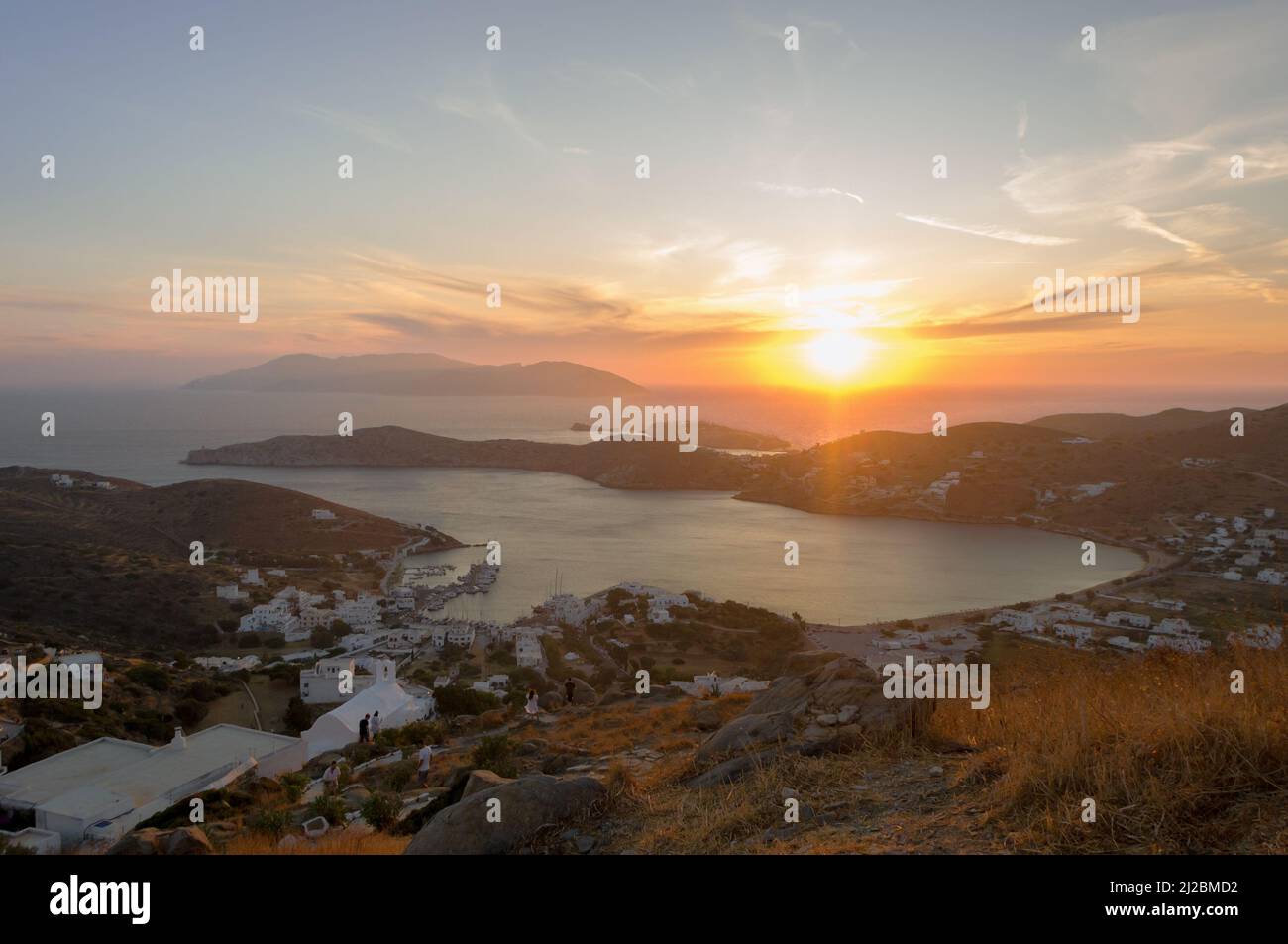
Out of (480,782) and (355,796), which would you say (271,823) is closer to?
(355,796)

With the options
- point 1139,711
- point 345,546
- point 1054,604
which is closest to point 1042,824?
point 1139,711

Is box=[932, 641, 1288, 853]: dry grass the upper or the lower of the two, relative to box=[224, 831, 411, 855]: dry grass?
upper

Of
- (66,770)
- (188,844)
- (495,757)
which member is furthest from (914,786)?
(66,770)

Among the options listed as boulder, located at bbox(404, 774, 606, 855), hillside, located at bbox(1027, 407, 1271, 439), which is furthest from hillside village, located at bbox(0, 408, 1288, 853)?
hillside, located at bbox(1027, 407, 1271, 439)

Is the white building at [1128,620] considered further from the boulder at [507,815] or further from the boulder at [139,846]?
the boulder at [139,846]

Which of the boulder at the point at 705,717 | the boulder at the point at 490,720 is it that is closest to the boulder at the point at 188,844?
the boulder at the point at 705,717
